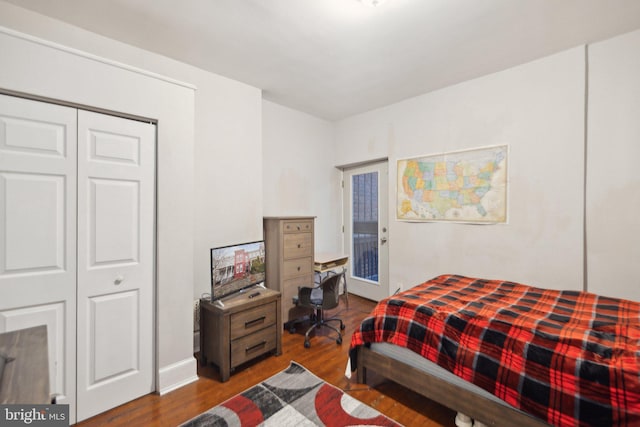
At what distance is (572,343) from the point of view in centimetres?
145

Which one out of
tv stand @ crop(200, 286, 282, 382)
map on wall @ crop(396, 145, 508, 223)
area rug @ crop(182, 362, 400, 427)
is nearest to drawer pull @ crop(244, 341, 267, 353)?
tv stand @ crop(200, 286, 282, 382)

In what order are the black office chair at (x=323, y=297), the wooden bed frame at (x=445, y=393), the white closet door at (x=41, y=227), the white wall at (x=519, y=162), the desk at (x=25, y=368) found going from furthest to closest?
the black office chair at (x=323, y=297) < the white wall at (x=519, y=162) < the white closet door at (x=41, y=227) < the wooden bed frame at (x=445, y=393) < the desk at (x=25, y=368)

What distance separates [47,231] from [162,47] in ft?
5.73

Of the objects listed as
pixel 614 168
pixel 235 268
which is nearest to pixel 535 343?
pixel 614 168

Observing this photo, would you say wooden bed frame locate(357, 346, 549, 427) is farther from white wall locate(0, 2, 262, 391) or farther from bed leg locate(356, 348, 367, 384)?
white wall locate(0, 2, 262, 391)

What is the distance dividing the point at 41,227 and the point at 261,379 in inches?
74.6

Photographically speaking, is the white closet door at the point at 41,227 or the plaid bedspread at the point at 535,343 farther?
the white closet door at the point at 41,227

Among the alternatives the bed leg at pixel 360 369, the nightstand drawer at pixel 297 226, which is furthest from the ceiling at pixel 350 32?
the bed leg at pixel 360 369

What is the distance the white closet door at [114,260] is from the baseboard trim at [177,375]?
0.29 feet

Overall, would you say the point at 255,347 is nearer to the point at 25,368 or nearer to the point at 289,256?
the point at 289,256

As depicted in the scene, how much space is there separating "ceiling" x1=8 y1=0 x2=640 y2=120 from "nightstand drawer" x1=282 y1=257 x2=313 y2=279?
206 centimetres

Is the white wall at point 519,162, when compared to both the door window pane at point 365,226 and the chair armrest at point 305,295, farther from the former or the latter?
the chair armrest at point 305,295

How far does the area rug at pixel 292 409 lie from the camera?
6.02ft

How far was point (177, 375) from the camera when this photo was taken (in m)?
2.26
